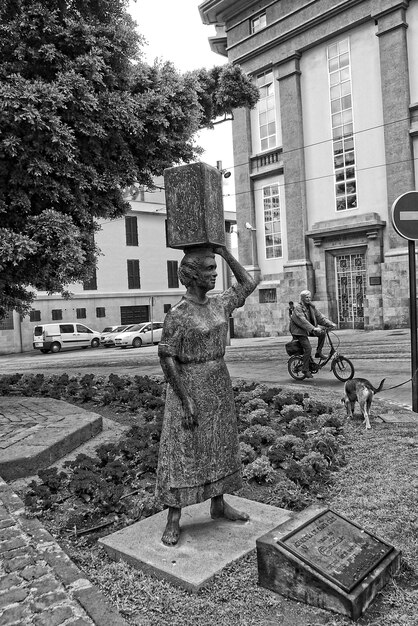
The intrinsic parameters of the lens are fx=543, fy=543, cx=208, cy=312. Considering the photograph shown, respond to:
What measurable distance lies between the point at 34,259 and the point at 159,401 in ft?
9.34

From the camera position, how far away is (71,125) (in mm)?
8266

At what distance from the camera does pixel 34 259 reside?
8180mm

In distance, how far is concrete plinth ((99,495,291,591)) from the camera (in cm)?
314

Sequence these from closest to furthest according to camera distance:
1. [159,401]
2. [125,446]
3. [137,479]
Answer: [137,479], [125,446], [159,401]

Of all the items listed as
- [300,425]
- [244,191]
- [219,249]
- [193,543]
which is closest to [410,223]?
[300,425]

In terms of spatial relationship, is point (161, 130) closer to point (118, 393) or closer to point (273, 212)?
point (118, 393)

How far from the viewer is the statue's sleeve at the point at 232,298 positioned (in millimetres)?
3668

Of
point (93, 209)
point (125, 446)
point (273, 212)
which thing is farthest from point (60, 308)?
point (125, 446)

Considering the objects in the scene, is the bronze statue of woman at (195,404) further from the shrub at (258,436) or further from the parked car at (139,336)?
the parked car at (139,336)

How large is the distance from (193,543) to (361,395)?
12.4 ft

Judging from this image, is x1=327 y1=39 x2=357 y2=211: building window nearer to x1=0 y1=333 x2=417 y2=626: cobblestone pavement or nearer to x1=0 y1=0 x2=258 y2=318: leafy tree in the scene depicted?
x1=0 y1=0 x2=258 y2=318: leafy tree

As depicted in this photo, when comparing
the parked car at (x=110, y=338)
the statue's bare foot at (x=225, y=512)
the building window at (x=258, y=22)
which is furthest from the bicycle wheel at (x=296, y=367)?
the building window at (x=258, y=22)

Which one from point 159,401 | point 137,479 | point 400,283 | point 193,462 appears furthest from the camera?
point 400,283

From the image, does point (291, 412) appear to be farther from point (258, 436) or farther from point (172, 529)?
point (172, 529)
